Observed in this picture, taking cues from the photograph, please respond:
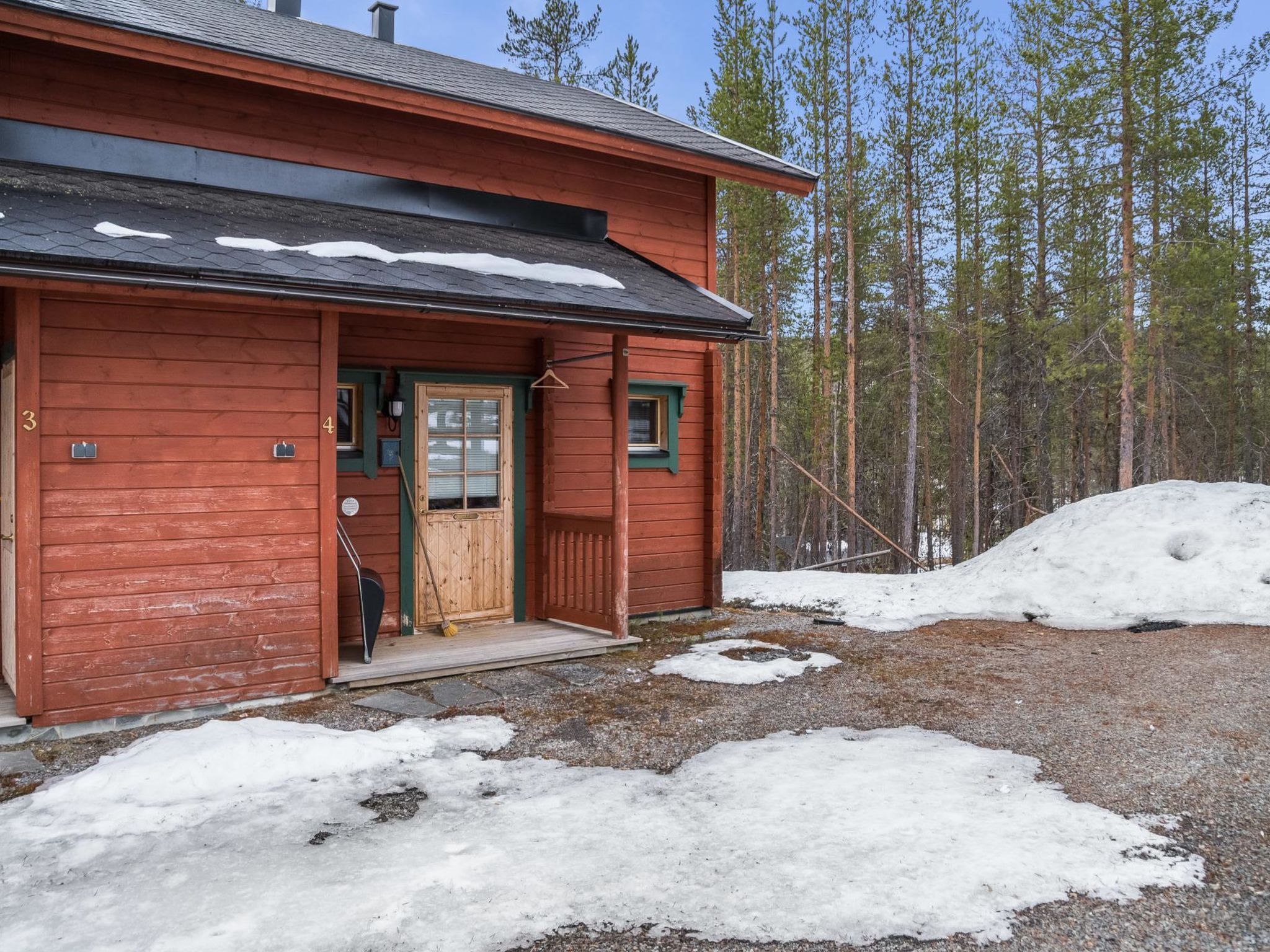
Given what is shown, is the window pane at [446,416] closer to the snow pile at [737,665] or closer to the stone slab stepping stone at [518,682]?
the stone slab stepping stone at [518,682]

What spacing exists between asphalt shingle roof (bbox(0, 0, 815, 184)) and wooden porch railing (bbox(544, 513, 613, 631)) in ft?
9.91

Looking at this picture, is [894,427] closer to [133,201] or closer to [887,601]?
[887,601]

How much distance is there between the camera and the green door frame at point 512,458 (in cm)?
632

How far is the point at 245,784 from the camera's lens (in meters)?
3.73

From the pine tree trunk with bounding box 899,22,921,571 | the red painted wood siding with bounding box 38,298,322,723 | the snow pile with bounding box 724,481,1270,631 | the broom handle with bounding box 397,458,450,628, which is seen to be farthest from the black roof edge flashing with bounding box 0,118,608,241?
the pine tree trunk with bounding box 899,22,921,571

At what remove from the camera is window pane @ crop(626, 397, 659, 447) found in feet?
25.1

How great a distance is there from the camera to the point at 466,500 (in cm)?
669

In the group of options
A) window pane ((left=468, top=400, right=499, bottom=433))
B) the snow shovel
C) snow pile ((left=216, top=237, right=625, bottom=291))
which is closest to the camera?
snow pile ((left=216, top=237, right=625, bottom=291))

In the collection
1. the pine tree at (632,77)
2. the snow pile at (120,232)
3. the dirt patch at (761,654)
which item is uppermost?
the pine tree at (632,77)

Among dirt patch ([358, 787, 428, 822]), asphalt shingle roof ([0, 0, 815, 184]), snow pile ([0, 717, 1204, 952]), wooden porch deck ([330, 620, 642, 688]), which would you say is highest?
asphalt shingle roof ([0, 0, 815, 184])

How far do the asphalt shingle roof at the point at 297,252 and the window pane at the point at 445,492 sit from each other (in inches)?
68.3

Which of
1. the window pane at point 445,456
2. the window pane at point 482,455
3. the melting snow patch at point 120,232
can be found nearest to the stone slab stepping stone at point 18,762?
the melting snow patch at point 120,232

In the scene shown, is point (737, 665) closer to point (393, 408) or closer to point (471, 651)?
point (471, 651)

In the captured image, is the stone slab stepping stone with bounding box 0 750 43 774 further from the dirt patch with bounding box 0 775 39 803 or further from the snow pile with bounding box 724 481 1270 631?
the snow pile with bounding box 724 481 1270 631
